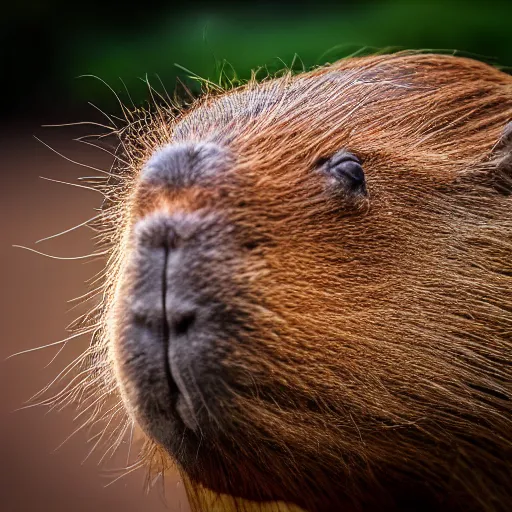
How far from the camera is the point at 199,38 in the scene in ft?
3.96

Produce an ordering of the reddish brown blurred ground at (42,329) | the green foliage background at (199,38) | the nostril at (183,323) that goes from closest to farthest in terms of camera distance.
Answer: the nostril at (183,323), the green foliage background at (199,38), the reddish brown blurred ground at (42,329)

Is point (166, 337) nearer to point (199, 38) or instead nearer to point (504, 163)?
point (504, 163)

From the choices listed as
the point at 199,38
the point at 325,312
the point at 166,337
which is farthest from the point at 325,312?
the point at 199,38

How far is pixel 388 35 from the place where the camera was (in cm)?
104

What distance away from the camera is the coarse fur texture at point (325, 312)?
507mm

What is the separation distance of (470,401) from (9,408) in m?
1.05

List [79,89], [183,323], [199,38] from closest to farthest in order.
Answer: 1. [183,323]
2. [199,38]
3. [79,89]

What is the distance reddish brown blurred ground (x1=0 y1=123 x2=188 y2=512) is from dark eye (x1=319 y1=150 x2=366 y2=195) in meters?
0.31

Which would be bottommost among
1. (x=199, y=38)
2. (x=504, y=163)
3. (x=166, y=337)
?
(x=166, y=337)

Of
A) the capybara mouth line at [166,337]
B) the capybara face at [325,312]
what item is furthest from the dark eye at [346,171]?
the capybara mouth line at [166,337]

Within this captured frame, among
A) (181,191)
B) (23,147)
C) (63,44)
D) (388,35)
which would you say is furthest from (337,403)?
(23,147)

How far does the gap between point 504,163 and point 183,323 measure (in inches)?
9.7

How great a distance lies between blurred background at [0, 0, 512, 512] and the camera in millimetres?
1014

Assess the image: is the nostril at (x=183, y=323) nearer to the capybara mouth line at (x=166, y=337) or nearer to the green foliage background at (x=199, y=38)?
the capybara mouth line at (x=166, y=337)
